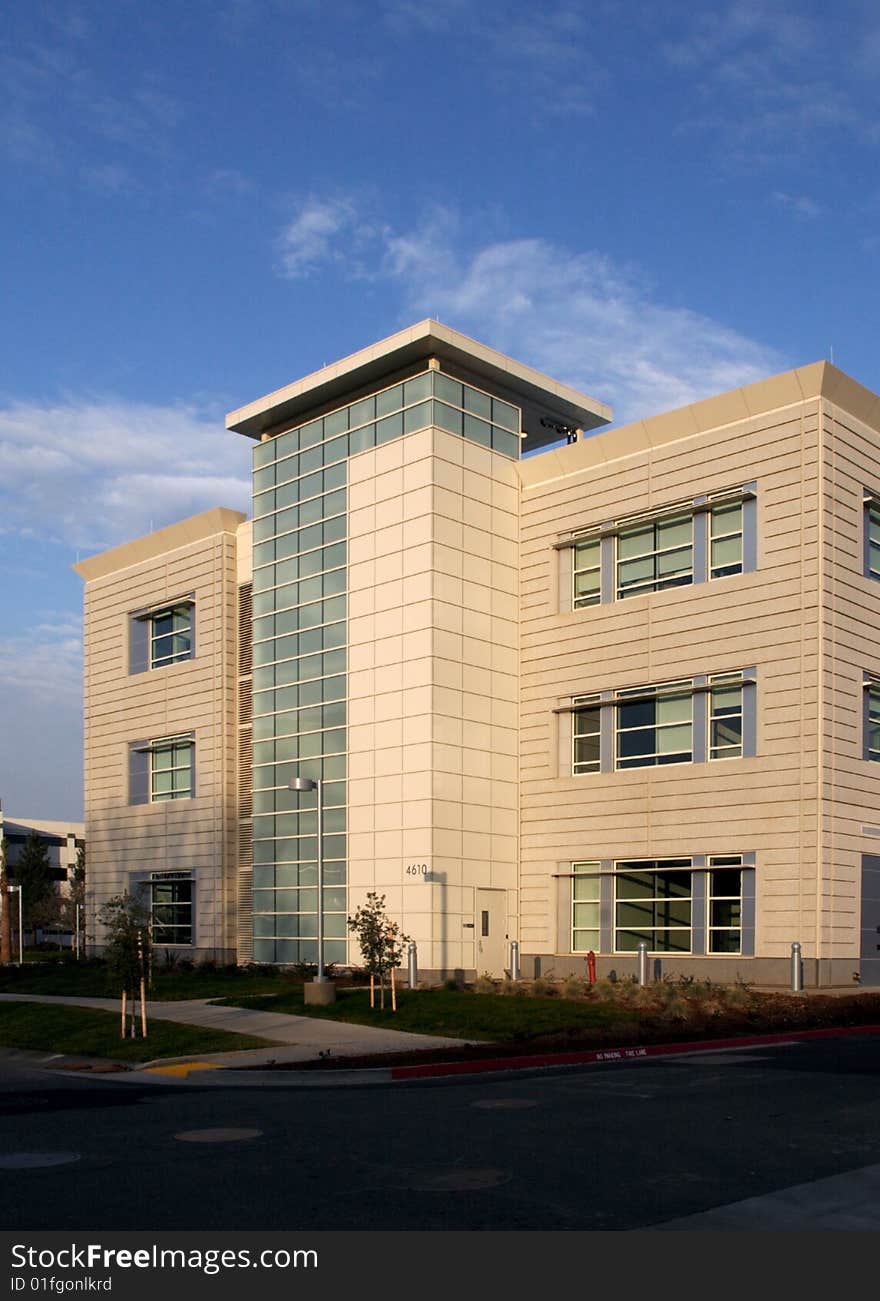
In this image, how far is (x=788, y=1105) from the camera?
46.6ft

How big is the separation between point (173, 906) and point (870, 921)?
88.1 feet

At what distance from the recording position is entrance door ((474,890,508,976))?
39.9m

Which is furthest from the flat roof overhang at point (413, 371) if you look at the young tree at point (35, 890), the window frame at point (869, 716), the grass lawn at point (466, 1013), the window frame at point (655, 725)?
the young tree at point (35, 890)

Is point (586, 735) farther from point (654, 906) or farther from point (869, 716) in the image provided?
point (869, 716)

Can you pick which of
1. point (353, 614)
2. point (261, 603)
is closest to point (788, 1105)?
point (353, 614)

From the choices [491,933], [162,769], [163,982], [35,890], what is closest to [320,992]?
[491,933]

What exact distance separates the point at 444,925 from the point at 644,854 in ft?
20.1

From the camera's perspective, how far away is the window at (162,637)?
52500mm

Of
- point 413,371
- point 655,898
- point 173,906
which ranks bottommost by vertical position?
point 173,906

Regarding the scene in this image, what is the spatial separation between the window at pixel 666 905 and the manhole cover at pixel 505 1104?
2091 centimetres

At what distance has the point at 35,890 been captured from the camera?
110m

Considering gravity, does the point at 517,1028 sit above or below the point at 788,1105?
below

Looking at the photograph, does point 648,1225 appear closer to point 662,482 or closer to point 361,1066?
point 361,1066

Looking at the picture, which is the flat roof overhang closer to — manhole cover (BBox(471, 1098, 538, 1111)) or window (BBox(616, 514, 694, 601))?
window (BBox(616, 514, 694, 601))
